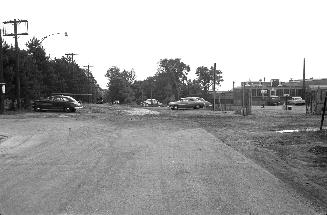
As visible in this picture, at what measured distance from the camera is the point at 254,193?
27.0ft

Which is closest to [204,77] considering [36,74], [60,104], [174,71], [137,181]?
[174,71]

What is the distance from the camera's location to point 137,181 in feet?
30.8

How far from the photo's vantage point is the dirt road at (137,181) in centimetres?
731

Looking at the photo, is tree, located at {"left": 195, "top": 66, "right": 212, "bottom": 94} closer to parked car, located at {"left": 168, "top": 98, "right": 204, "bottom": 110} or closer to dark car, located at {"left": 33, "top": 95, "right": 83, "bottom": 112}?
parked car, located at {"left": 168, "top": 98, "right": 204, "bottom": 110}

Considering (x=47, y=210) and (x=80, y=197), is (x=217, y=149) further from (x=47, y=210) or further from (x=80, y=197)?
(x=47, y=210)

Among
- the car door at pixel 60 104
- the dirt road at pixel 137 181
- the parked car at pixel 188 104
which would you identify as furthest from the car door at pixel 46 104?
the dirt road at pixel 137 181

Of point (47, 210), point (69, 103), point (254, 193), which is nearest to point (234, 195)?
point (254, 193)

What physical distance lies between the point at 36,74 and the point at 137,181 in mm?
39613

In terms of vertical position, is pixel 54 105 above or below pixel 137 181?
above

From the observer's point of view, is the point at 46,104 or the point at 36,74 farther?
the point at 36,74

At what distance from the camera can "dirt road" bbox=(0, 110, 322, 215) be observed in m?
7.31

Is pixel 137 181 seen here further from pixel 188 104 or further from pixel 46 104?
pixel 188 104

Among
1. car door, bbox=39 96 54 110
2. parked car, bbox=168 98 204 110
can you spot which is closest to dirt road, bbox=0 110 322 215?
car door, bbox=39 96 54 110

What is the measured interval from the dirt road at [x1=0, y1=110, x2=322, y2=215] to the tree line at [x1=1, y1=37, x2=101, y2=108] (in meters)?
28.2
